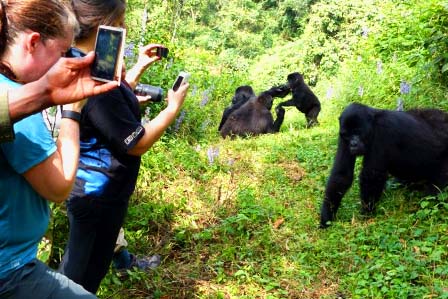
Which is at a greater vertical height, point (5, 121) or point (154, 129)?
point (5, 121)

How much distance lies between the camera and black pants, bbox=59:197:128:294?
2.78 meters

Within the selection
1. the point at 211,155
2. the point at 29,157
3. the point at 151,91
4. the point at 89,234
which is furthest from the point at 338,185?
the point at 29,157

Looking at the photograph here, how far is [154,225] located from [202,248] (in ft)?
1.98

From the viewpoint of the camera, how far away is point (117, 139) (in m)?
2.60

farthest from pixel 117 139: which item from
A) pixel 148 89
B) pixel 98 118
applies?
pixel 148 89

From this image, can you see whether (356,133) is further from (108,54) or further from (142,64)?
(108,54)

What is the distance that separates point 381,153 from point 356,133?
0.34 meters

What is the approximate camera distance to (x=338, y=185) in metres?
4.84

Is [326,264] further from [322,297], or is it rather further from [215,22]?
[215,22]

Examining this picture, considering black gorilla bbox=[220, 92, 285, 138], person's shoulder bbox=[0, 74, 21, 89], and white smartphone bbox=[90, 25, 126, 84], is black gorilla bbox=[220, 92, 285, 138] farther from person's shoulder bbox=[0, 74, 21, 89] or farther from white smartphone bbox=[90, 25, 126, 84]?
person's shoulder bbox=[0, 74, 21, 89]

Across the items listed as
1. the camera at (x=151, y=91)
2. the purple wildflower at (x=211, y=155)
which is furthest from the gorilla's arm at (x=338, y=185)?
the camera at (x=151, y=91)

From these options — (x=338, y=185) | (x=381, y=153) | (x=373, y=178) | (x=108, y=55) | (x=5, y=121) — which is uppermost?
(x=108, y=55)

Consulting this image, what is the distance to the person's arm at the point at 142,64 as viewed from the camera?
3.28m

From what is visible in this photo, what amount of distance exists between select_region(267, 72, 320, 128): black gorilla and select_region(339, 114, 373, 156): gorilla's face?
448 centimetres
